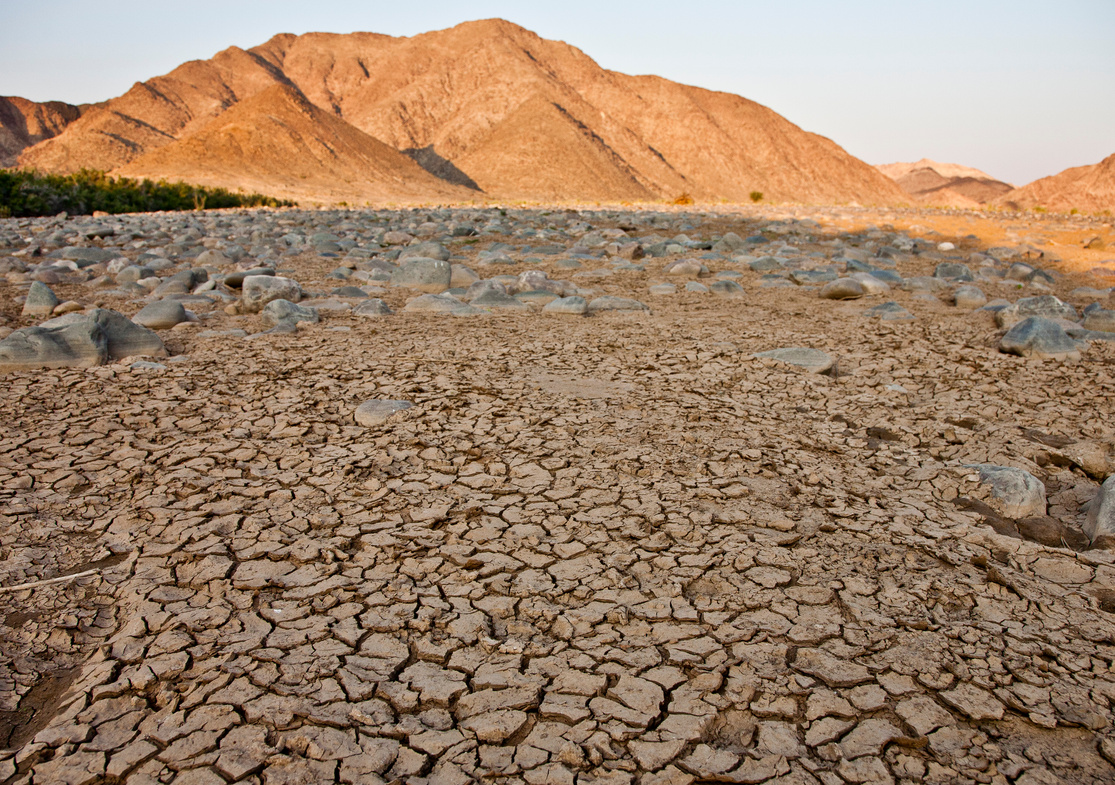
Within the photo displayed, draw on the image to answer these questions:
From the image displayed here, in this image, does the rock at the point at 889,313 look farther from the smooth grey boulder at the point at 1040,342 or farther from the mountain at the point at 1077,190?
the mountain at the point at 1077,190

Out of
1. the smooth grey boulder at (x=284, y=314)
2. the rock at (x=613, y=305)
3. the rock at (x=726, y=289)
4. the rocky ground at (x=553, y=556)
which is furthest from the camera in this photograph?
the rock at (x=726, y=289)

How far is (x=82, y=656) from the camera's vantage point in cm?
117

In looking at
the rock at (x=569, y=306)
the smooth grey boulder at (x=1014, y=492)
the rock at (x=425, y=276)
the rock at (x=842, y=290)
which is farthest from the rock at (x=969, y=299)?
the rock at (x=425, y=276)

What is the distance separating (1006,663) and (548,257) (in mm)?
5003

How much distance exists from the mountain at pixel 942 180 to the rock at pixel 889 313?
6690cm

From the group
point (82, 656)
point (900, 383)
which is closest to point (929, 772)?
point (82, 656)

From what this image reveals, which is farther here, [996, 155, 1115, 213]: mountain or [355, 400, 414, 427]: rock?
[996, 155, 1115, 213]: mountain

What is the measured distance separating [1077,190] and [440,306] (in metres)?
42.5

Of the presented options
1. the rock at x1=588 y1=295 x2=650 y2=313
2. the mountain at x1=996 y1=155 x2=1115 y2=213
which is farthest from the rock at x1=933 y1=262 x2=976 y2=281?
the mountain at x1=996 y1=155 x2=1115 y2=213

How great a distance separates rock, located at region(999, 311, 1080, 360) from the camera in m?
2.83

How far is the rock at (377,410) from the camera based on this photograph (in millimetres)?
2133

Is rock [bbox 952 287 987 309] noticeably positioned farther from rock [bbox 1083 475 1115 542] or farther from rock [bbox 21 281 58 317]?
rock [bbox 21 281 58 317]

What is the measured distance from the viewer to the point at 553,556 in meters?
1.47

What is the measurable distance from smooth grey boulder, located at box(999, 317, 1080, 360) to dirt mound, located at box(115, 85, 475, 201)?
65.1 ft
